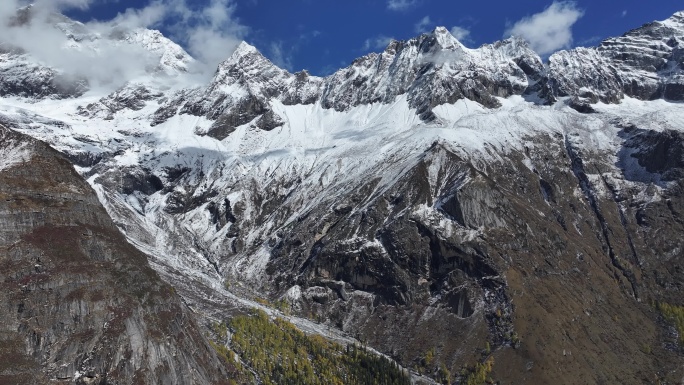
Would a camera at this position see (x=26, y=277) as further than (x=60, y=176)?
No

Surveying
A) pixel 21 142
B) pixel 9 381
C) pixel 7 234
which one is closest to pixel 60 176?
pixel 21 142

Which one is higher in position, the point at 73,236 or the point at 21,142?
the point at 21,142

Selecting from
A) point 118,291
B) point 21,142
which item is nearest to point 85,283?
point 118,291

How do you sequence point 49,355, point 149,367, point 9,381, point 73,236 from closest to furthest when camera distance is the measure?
point 9,381 < point 49,355 < point 149,367 < point 73,236

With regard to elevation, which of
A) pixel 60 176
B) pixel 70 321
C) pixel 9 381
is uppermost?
pixel 60 176

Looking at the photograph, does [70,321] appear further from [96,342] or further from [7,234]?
[7,234]

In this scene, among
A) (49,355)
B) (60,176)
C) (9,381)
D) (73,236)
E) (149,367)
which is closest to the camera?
(9,381)

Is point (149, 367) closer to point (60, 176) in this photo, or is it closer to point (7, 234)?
point (7, 234)
